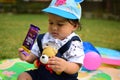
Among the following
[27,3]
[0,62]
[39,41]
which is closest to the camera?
[39,41]

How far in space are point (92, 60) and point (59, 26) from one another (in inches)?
40.9

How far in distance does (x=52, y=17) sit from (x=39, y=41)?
252 millimetres

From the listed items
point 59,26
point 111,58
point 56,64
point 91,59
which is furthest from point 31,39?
point 111,58

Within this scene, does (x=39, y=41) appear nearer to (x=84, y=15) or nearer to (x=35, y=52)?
(x=35, y=52)

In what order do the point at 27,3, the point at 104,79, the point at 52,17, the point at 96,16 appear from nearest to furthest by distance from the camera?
1. the point at 52,17
2. the point at 104,79
3. the point at 96,16
4. the point at 27,3

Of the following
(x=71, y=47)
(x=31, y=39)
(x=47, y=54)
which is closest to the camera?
(x=47, y=54)

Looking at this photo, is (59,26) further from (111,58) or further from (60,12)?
(111,58)

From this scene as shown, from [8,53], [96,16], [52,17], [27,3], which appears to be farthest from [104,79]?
[27,3]

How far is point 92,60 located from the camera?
2.96 metres

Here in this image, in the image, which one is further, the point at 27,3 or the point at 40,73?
the point at 27,3

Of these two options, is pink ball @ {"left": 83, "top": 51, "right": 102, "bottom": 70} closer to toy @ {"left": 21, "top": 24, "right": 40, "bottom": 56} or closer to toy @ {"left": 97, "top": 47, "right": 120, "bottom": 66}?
toy @ {"left": 97, "top": 47, "right": 120, "bottom": 66}

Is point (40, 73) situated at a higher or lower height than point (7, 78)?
higher

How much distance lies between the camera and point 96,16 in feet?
36.8

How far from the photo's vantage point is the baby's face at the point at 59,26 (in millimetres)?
2023
